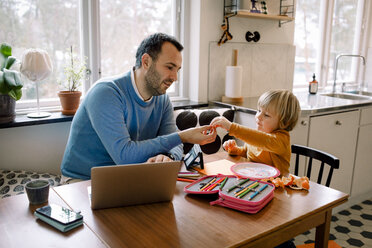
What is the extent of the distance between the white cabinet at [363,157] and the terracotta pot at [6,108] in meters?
2.65

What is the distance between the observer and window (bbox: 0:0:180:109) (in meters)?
2.07

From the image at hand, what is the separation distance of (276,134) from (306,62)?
7.40ft

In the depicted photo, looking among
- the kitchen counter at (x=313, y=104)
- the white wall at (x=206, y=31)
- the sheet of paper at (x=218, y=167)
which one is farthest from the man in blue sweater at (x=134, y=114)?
the white wall at (x=206, y=31)

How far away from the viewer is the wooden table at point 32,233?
3.06ft

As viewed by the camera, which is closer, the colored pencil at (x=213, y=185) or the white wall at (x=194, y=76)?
the colored pencil at (x=213, y=185)

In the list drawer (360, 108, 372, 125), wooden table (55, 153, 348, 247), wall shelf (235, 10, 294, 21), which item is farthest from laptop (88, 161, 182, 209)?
drawer (360, 108, 372, 125)

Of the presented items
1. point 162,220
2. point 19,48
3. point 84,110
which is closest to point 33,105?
point 19,48

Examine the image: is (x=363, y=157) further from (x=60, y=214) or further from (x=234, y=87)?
(x=60, y=214)

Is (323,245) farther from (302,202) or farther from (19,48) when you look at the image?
(19,48)

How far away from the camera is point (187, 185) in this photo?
1.31 metres

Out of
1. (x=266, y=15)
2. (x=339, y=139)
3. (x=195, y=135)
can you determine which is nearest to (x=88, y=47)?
(x=195, y=135)

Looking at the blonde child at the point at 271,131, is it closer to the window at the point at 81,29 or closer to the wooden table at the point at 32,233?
the wooden table at the point at 32,233

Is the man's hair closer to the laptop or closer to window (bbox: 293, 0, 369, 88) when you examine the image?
the laptop

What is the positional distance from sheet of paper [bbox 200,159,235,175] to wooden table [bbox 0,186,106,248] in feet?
2.09
